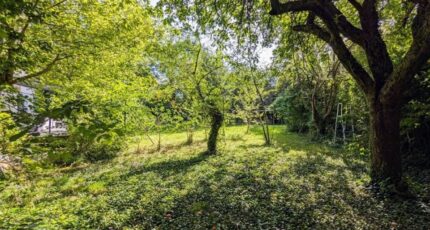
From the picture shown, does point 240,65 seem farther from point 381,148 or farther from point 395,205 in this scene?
point 395,205

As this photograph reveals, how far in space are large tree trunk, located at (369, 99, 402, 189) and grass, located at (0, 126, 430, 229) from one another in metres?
0.54

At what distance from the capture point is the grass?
4211 mm

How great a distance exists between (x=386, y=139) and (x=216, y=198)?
11.3 ft

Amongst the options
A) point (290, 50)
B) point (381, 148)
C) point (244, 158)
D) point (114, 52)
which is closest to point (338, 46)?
point (290, 50)

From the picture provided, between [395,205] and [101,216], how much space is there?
202 inches

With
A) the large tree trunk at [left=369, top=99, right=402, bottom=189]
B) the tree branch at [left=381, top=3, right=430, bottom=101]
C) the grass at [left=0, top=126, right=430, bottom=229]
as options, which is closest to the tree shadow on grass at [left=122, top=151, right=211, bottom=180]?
the grass at [left=0, top=126, right=430, bottom=229]

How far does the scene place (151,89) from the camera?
12.5m

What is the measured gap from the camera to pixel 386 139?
197 inches

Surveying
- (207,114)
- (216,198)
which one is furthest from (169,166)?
(216,198)

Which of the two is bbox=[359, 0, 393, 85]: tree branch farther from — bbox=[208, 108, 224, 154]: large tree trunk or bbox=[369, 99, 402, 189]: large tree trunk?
A: bbox=[208, 108, 224, 154]: large tree trunk

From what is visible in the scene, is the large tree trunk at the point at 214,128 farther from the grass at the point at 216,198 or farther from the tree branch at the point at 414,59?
the tree branch at the point at 414,59

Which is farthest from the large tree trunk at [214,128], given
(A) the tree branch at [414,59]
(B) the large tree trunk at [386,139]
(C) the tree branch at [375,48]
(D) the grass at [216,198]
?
(A) the tree branch at [414,59]

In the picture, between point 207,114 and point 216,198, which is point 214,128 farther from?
point 216,198

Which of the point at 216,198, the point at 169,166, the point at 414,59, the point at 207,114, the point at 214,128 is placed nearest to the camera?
the point at 414,59
